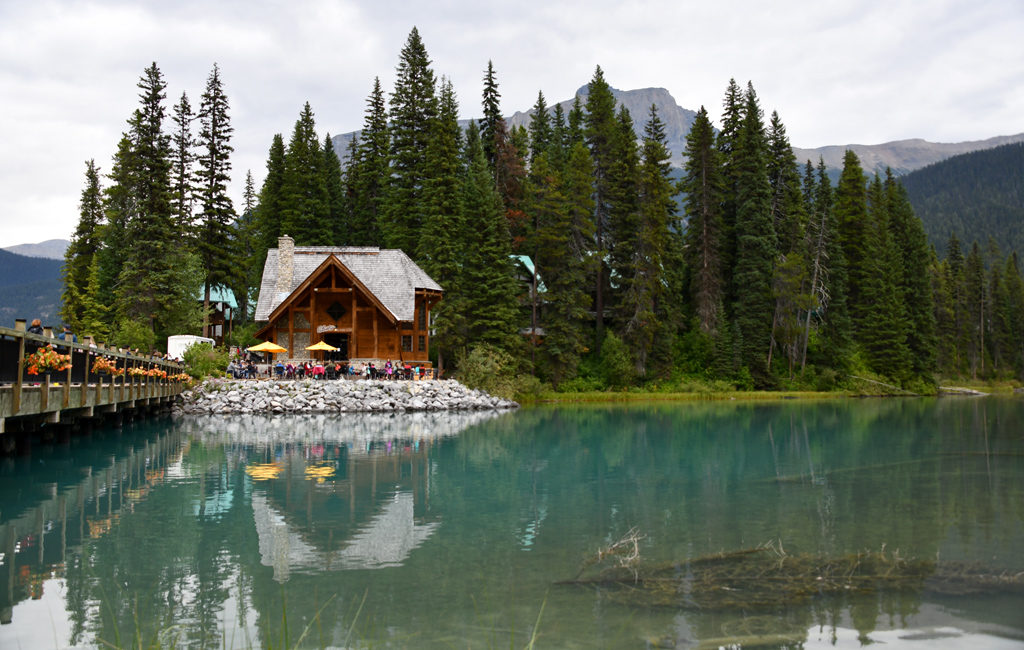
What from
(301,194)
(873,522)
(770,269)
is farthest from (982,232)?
(873,522)

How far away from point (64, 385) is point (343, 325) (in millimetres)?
24233

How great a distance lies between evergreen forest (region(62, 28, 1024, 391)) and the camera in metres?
44.1

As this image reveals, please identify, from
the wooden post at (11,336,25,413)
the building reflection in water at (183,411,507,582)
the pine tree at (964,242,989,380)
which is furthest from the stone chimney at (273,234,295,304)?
the pine tree at (964,242,989,380)

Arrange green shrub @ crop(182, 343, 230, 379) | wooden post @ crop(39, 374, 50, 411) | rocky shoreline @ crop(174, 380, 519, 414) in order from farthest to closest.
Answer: green shrub @ crop(182, 343, 230, 379) < rocky shoreline @ crop(174, 380, 519, 414) < wooden post @ crop(39, 374, 50, 411)

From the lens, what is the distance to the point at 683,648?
631 centimetres

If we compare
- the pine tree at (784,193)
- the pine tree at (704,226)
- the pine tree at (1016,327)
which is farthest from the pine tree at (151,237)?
the pine tree at (1016,327)

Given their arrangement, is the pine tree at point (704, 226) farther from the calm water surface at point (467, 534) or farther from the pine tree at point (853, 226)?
the calm water surface at point (467, 534)

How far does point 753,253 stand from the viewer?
5162 cm

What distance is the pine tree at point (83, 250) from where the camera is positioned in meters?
49.5

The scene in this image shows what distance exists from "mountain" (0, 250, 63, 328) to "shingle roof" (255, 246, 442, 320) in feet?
369

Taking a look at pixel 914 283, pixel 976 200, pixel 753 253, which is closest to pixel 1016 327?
pixel 914 283

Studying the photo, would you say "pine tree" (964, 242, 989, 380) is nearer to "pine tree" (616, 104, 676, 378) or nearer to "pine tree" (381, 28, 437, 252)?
"pine tree" (616, 104, 676, 378)

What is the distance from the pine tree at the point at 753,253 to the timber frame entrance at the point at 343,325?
21.4m

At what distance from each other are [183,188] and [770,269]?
37.3 metres
